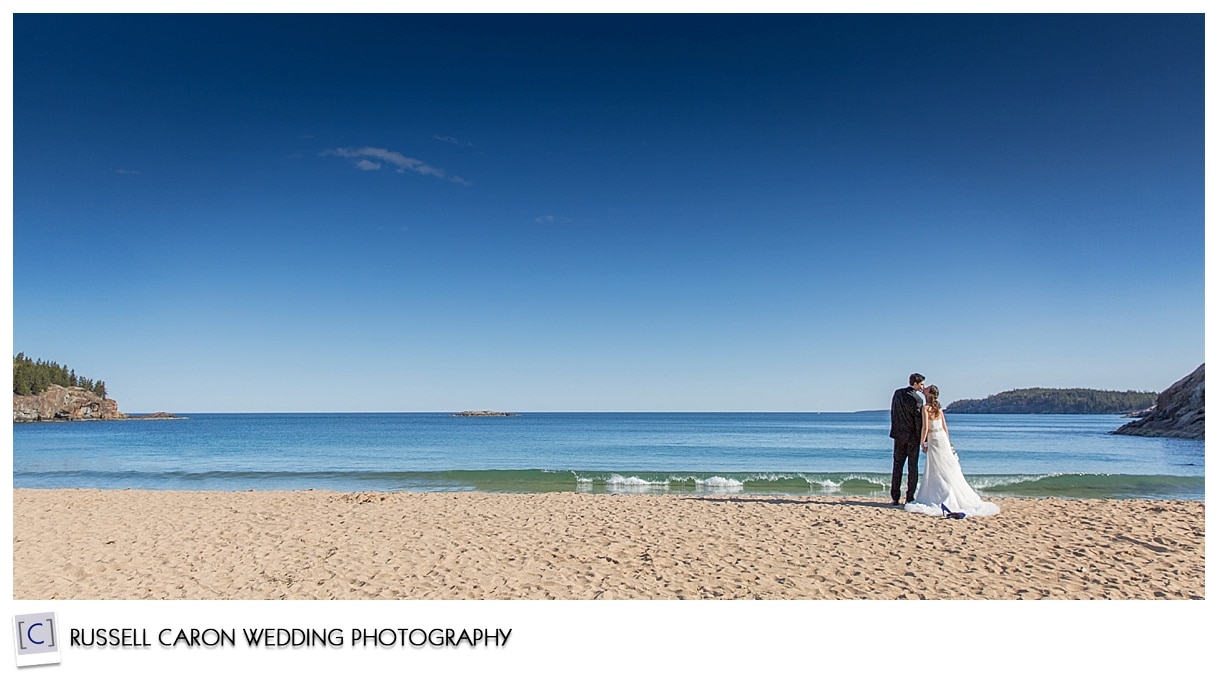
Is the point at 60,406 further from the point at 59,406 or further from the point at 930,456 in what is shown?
the point at 930,456

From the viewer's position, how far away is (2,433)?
13.8ft

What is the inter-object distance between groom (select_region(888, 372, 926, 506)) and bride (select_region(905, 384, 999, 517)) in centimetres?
10

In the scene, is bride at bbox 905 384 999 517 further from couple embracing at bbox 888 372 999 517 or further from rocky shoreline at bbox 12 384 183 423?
rocky shoreline at bbox 12 384 183 423

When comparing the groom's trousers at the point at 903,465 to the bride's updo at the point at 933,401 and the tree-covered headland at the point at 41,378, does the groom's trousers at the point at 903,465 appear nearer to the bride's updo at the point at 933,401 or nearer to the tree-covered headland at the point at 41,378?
the bride's updo at the point at 933,401

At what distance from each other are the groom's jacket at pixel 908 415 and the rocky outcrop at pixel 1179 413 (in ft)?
88.5

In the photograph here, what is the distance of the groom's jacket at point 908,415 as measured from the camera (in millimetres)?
8383

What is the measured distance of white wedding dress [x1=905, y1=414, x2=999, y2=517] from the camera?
8000 millimetres

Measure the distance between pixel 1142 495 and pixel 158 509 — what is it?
16134 mm

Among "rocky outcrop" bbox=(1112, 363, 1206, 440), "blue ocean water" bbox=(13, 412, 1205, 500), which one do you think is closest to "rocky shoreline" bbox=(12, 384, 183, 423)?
"blue ocean water" bbox=(13, 412, 1205, 500)

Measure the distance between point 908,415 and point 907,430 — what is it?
0.61ft
